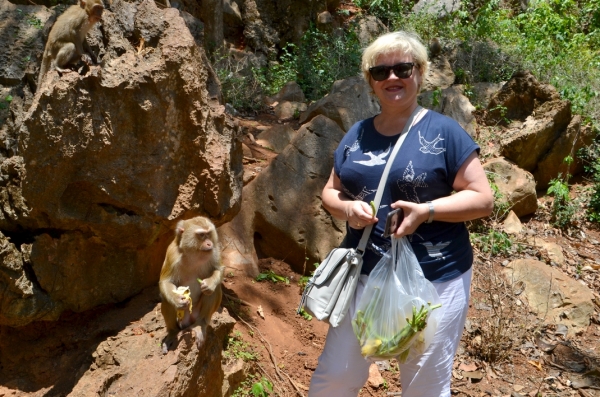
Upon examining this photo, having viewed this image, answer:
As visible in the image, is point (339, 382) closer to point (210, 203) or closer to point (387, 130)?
point (387, 130)

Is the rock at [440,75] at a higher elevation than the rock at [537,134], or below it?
higher

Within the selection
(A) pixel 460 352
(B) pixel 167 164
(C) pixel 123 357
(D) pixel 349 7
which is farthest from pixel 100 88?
(D) pixel 349 7

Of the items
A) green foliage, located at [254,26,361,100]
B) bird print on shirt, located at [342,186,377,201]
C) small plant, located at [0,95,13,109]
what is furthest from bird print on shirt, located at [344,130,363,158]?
green foliage, located at [254,26,361,100]

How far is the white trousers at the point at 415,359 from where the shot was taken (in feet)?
8.50

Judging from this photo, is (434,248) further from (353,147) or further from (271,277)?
(271,277)

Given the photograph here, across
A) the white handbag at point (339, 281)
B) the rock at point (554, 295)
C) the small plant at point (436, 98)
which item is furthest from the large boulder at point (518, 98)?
the white handbag at point (339, 281)

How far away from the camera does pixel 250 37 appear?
13094mm

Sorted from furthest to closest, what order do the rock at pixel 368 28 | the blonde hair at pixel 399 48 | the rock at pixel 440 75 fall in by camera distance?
the rock at pixel 368 28
the rock at pixel 440 75
the blonde hair at pixel 399 48

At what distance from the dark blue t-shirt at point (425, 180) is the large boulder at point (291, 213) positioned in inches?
115

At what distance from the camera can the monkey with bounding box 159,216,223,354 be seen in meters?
3.51

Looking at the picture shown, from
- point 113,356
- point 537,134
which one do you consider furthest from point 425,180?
point 537,134

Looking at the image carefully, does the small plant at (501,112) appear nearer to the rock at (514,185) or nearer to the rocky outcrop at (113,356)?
the rock at (514,185)

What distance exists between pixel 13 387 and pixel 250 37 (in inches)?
411

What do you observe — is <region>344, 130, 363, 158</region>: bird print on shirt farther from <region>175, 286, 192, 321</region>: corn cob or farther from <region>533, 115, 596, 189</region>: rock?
<region>533, 115, 596, 189</region>: rock
